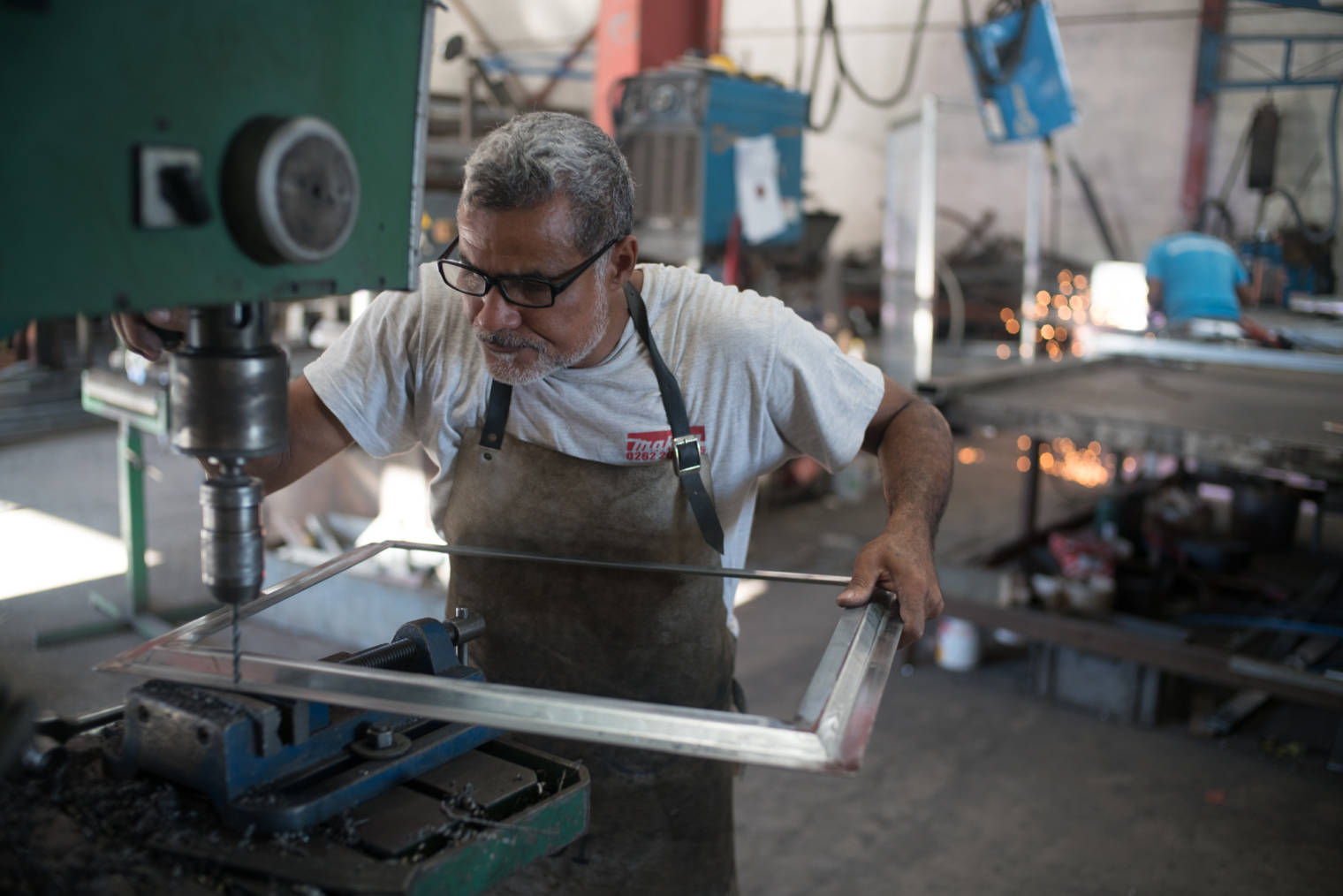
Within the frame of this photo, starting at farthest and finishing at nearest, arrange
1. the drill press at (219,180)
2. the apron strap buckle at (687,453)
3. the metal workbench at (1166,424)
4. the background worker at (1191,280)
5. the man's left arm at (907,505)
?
the background worker at (1191,280) < the metal workbench at (1166,424) < the apron strap buckle at (687,453) < the man's left arm at (907,505) < the drill press at (219,180)

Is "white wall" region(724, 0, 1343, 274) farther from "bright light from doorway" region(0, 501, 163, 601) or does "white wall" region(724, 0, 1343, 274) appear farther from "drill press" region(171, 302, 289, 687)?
"drill press" region(171, 302, 289, 687)

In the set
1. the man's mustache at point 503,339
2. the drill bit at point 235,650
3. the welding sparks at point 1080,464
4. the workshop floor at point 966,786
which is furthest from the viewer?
the welding sparks at point 1080,464

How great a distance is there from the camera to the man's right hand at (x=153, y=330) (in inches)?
40.2

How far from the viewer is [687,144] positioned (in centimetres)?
397

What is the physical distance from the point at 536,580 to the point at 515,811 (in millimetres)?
571

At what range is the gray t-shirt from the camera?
4.92ft

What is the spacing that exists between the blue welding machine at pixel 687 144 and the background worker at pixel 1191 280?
181 centimetres

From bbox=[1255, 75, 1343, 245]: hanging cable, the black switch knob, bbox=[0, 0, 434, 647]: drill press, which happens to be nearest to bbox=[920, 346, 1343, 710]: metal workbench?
bbox=[0, 0, 434, 647]: drill press

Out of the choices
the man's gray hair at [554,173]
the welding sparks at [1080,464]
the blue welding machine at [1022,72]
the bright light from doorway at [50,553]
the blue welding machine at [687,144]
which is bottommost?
the bright light from doorway at [50,553]

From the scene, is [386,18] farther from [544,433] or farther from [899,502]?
[899,502]

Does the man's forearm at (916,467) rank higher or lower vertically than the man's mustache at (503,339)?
lower

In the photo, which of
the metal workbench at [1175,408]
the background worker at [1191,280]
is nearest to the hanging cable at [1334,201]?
the background worker at [1191,280]

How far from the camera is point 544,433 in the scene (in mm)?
1500

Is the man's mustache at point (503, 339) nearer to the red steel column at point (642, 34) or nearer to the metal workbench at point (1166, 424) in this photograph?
the metal workbench at point (1166, 424)
